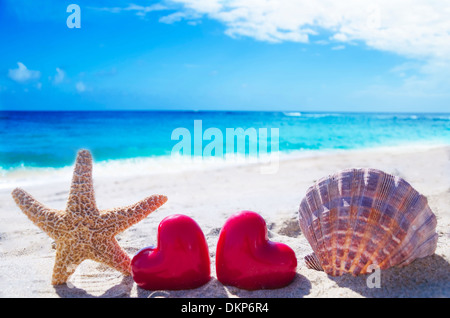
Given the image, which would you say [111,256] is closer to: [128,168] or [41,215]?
[41,215]

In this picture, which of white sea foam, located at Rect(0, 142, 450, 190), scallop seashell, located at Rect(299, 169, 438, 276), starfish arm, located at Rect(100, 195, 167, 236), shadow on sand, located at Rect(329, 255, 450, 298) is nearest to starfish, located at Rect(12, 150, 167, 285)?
starfish arm, located at Rect(100, 195, 167, 236)

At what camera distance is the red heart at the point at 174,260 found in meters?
2.65

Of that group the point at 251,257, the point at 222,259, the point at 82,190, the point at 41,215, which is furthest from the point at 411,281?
the point at 41,215

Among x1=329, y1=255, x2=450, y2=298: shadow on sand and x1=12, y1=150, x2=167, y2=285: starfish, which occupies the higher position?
x1=12, y1=150, x2=167, y2=285: starfish

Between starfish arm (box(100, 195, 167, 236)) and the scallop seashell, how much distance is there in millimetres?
1292

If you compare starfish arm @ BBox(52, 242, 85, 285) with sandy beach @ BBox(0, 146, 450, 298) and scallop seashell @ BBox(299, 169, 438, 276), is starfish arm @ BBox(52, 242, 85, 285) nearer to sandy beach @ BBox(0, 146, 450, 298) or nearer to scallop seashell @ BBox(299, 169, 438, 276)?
sandy beach @ BBox(0, 146, 450, 298)

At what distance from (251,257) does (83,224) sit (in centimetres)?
127

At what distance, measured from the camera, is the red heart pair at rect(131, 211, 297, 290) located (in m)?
2.66

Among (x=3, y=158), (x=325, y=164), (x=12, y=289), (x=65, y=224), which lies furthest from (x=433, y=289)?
(x=3, y=158)

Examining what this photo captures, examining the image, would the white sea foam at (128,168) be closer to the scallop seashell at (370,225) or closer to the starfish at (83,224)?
the starfish at (83,224)

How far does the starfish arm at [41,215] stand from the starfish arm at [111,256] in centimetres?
34

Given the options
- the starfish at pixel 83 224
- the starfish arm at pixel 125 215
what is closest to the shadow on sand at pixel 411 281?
the starfish arm at pixel 125 215
